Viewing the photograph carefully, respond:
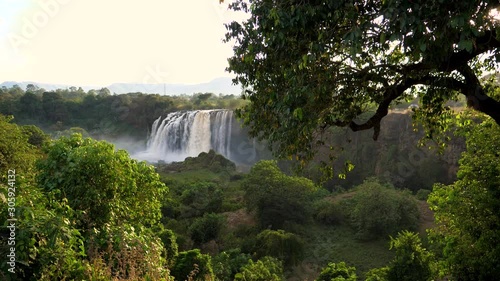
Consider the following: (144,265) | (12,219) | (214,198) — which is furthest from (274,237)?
(12,219)

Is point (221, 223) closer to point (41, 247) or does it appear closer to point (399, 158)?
point (41, 247)

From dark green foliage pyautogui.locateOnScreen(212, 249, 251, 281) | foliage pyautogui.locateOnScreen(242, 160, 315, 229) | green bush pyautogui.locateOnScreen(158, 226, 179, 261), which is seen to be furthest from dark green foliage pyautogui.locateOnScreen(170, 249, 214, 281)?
foliage pyautogui.locateOnScreen(242, 160, 315, 229)

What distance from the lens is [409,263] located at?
13.3m

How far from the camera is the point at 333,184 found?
40.3 m

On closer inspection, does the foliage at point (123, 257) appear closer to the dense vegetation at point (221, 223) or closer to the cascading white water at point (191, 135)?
the dense vegetation at point (221, 223)

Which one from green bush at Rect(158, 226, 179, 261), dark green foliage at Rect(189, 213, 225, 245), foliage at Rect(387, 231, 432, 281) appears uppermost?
foliage at Rect(387, 231, 432, 281)

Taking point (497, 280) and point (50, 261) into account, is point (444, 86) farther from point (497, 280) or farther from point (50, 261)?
point (50, 261)

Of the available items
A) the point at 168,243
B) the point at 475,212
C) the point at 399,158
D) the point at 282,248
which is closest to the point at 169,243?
the point at 168,243

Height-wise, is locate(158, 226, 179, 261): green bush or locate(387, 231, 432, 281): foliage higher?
locate(387, 231, 432, 281): foliage

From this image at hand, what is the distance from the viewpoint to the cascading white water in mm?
52469

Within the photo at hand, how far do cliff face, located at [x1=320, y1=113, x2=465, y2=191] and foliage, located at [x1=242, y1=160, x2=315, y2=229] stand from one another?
9597mm

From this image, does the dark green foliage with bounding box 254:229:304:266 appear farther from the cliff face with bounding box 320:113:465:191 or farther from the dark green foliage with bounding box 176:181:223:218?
the cliff face with bounding box 320:113:465:191

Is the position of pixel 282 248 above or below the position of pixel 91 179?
below

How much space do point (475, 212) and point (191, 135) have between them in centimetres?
4629
